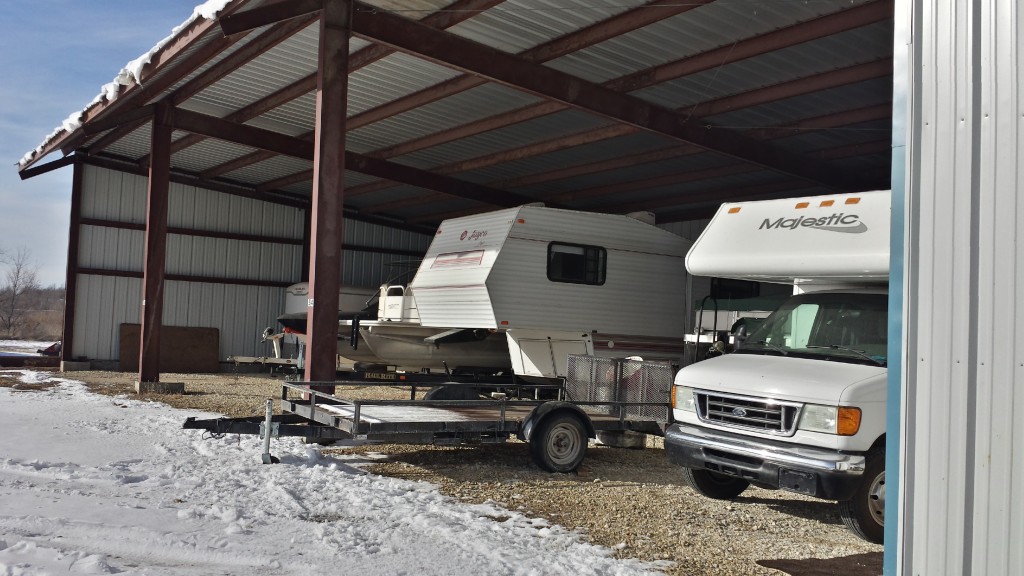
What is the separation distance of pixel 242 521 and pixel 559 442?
3.98 meters

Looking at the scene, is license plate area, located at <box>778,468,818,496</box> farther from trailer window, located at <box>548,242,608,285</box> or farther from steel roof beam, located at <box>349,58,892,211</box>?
steel roof beam, located at <box>349,58,892,211</box>

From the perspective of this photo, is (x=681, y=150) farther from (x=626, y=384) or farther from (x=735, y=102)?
(x=626, y=384)

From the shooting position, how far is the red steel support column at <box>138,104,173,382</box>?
734 inches

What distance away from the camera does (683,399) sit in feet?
26.1

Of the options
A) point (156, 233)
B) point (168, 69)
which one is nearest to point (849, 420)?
point (168, 69)

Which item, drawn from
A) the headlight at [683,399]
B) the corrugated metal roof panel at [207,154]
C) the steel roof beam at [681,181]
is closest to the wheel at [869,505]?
the headlight at [683,399]

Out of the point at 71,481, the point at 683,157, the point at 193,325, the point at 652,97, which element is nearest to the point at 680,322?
the point at 652,97

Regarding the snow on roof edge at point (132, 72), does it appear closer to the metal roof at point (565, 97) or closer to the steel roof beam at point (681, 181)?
the metal roof at point (565, 97)

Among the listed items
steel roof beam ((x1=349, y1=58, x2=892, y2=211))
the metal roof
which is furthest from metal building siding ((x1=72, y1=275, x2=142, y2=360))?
steel roof beam ((x1=349, y1=58, x2=892, y2=211))

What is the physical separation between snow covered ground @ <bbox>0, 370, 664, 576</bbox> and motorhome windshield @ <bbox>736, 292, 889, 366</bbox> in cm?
274

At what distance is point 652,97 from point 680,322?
4.26 metres

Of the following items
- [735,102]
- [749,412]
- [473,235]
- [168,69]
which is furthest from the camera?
[168,69]

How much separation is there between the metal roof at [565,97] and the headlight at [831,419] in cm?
705

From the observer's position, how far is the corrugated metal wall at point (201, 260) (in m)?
25.5
